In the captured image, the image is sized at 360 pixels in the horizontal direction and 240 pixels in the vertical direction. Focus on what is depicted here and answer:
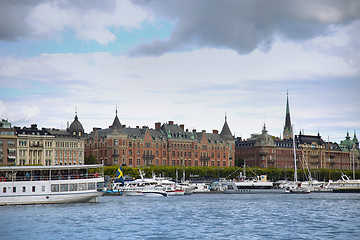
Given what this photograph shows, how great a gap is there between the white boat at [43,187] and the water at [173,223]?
207cm

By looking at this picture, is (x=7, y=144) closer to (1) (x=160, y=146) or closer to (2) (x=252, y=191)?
(1) (x=160, y=146)

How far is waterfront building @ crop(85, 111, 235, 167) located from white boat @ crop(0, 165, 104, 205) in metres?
82.1

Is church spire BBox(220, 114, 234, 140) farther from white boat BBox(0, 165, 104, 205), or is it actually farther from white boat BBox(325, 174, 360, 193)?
white boat BBox(0, 165, 104, 205)

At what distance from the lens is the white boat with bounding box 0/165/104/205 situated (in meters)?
73.6

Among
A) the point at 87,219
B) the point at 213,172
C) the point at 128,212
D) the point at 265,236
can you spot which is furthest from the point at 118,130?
the point at 265,236

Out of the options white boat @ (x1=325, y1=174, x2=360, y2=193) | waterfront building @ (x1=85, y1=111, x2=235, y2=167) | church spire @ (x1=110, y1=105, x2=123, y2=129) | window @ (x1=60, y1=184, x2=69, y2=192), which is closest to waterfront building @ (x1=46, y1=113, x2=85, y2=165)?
waterfront building @ (x1=85, y1=111, x2=235, y2=167)

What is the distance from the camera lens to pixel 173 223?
57594 millimetres

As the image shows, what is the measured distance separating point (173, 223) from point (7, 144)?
9026 cm

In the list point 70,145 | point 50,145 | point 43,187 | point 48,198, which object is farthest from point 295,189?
point 43,187

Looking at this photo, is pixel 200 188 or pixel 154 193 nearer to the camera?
pixel 154 193

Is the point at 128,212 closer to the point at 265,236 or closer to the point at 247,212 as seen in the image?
the point at 247,212

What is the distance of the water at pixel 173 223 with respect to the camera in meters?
49.6

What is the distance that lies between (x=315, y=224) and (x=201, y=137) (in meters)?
125

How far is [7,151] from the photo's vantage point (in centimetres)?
13875
